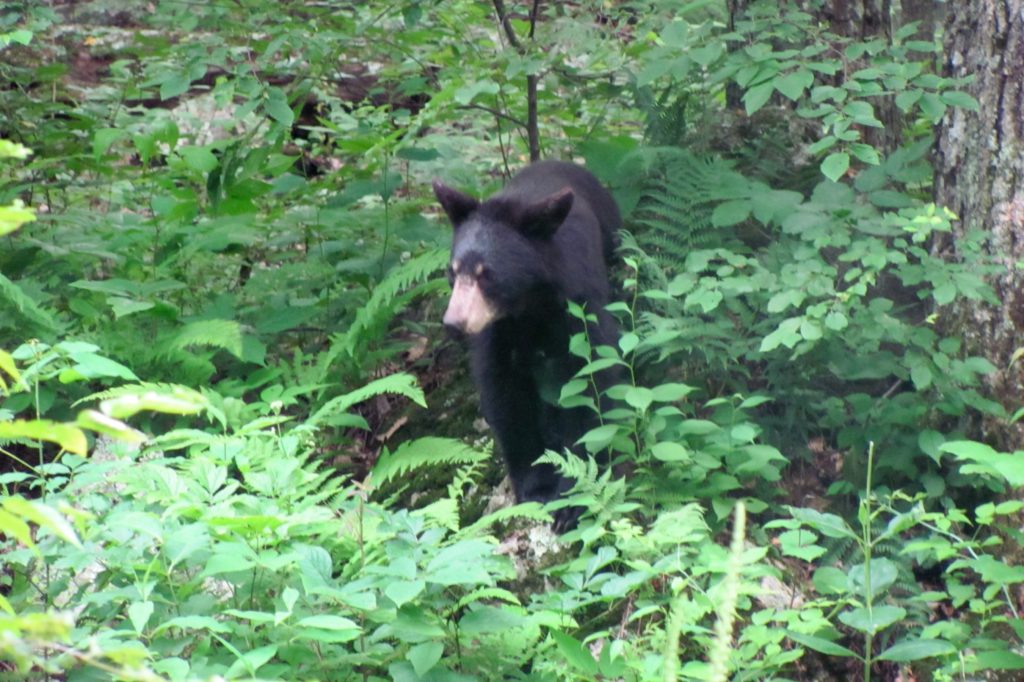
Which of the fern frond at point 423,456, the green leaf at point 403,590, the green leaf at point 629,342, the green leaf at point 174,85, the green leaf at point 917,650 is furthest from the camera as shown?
the green leaf at point 174,85

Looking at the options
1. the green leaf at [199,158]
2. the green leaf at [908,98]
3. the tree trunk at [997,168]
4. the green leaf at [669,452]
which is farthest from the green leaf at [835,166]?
the green leaf at [199,158]

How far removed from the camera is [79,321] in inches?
237

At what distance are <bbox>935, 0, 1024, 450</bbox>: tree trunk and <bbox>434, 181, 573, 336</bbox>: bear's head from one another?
188 centimetres

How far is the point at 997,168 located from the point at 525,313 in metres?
2.28

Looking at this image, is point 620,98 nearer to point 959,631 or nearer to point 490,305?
point 490,305

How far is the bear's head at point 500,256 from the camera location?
16.0ft

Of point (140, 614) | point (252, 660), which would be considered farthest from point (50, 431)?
point (140, 614)

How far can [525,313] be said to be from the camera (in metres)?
5.05

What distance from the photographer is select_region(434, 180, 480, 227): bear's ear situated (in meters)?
5.09

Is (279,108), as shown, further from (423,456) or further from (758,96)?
(758,96)

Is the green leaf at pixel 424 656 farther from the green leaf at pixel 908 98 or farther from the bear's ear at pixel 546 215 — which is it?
the green leaf at pixel 908 98

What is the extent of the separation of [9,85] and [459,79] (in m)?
4.63

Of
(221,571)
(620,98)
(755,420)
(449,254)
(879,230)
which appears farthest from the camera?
(620,98)

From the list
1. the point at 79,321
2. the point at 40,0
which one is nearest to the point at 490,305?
the point at 79,321
